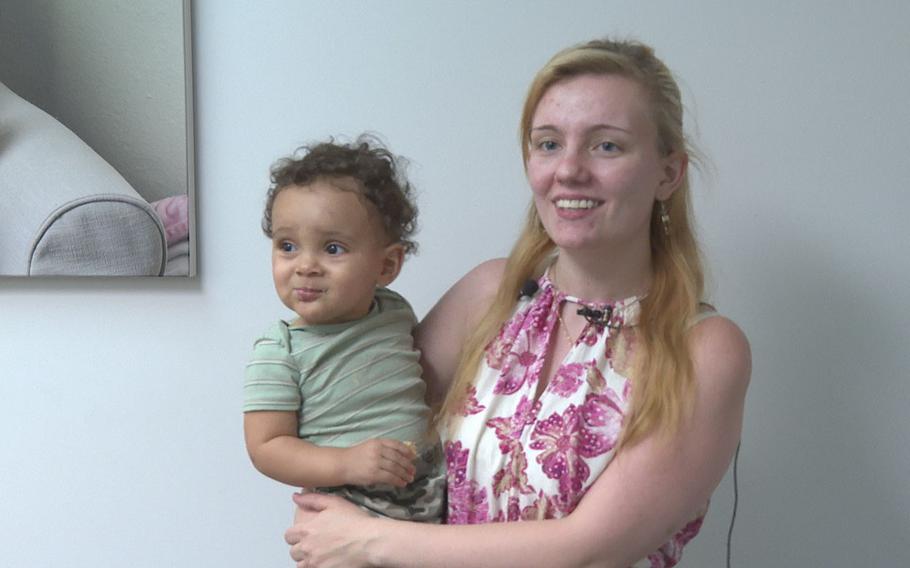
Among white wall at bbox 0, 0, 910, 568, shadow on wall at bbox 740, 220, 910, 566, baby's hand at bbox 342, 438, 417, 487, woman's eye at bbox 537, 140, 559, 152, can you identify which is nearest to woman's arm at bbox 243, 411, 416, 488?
baby's hand at bbox 342, 438, 417, 487

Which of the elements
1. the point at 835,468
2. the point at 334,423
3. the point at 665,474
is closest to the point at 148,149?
the point at 334,423

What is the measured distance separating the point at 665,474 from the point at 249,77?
1.14 metres

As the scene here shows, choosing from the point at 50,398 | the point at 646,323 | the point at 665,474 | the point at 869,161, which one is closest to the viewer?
the point at 665,474

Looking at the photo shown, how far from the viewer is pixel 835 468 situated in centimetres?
175

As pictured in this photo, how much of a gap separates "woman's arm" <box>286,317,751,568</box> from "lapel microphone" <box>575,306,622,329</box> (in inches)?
5.5

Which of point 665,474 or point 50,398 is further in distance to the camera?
point 50,398

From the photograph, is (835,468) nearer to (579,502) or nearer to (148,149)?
(579,502)

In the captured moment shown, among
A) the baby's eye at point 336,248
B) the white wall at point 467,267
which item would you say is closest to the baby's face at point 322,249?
the baby's eye at point 336,248

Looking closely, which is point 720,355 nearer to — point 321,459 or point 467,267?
point 321,459

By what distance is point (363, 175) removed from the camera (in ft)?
Answer: 4.16

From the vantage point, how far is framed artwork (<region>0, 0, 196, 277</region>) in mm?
1737

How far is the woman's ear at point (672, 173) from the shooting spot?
4.34 feet

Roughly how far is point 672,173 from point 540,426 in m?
0.43

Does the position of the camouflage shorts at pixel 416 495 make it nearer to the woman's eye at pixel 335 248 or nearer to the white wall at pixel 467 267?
the woman's eye at pixel 335 248
